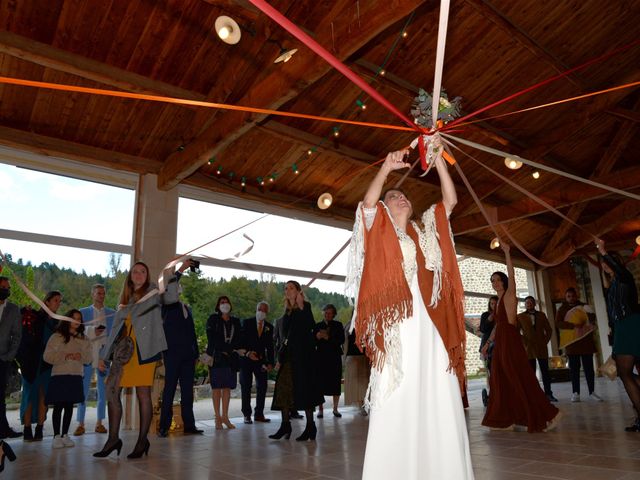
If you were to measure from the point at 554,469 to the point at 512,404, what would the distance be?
1.63 metres

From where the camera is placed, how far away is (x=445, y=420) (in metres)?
1.90

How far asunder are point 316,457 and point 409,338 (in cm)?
195

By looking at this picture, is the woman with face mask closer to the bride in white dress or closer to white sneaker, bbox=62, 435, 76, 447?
white sneaker, bbox=62, 435, 76, 447

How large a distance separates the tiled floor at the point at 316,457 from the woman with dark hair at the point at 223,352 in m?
0.65

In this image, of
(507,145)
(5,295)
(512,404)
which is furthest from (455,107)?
(507,145)

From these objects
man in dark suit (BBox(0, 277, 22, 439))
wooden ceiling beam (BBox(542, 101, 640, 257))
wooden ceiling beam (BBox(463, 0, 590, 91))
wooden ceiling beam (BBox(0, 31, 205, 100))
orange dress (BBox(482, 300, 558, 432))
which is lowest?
orange dress (BBox(482, 300, 558, 432))

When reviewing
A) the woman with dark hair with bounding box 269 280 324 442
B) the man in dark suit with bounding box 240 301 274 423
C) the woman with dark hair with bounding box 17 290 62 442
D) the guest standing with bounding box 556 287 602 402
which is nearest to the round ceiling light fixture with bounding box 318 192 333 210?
the woman with dark hair with bounding box 269 280 324 442

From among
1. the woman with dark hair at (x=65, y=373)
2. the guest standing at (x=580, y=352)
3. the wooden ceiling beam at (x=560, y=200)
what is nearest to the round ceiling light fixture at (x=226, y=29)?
the woman with dark hair at (x=65, y=373)

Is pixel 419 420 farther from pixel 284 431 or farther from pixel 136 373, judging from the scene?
pixel 284 431

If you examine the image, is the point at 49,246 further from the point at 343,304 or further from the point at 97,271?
the point at 343,304

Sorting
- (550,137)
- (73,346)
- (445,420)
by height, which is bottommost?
(445,420)

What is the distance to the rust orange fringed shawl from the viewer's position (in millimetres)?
1972

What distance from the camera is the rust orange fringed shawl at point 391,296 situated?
6.47 feet

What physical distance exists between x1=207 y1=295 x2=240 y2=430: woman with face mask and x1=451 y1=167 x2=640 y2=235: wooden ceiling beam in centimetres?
547
